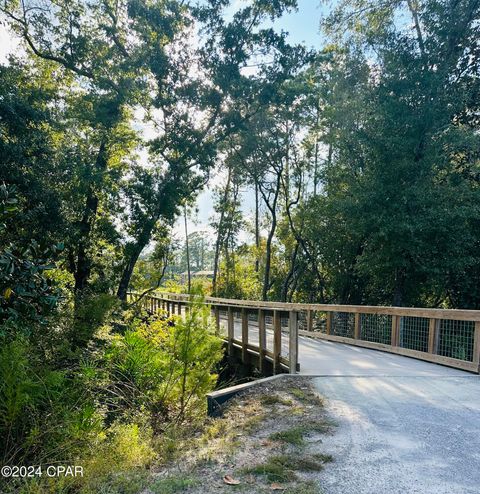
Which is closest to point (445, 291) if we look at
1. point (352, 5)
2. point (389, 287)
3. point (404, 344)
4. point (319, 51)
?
point (389, 287)

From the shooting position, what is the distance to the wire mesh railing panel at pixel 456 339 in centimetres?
573

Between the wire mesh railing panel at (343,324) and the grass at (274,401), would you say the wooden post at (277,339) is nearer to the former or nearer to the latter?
the grass at (274,401)

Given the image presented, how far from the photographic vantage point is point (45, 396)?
3.28 meters

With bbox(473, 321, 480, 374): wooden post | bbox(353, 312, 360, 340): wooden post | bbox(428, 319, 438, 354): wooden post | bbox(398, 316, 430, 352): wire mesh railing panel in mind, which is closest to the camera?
bbox(473, 321, 480, 374): wooden post

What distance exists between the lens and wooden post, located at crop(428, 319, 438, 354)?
244 inches

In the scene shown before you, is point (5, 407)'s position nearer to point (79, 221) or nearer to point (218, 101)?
point (79, 221)

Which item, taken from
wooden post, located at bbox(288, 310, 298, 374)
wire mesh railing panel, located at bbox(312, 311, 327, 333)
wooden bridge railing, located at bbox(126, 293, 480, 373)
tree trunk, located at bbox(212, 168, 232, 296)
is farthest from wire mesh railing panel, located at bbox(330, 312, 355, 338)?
tree trunk, located at bbox(212, 168, 232, 296)

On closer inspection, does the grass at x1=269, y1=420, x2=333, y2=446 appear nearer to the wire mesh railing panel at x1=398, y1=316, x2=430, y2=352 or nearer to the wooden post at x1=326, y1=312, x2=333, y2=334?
the wire mesh railing panel at x1=398, y1=316, x2=430, y2=352

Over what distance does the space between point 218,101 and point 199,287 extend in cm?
858

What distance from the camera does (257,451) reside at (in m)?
2.79

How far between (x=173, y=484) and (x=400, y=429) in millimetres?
1974

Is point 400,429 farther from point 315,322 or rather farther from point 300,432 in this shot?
point 315,322

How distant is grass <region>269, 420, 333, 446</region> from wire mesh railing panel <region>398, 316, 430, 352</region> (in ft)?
13.1

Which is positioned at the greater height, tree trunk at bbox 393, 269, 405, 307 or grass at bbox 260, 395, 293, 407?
tree trunk at bbox 393, 269, 405, 307
